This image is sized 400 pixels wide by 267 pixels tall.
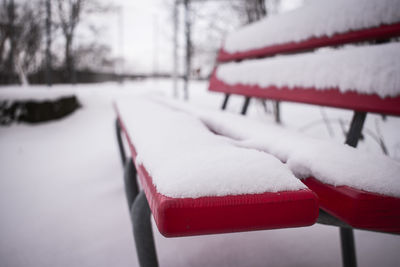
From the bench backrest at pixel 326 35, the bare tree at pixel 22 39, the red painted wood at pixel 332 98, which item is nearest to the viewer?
the red painted wood at pixel 332 98

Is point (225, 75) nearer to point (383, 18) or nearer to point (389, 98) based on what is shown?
point (383, 18)

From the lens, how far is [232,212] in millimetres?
320

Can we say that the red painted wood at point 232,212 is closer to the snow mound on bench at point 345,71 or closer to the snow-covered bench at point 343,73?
the snow-covered bench at point 343,73

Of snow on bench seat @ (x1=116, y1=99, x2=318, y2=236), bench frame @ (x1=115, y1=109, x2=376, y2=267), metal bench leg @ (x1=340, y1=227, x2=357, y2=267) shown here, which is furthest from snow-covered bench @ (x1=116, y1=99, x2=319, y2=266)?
metal bench leg @ (x1=340, y1=227, x2=357, y2=267)

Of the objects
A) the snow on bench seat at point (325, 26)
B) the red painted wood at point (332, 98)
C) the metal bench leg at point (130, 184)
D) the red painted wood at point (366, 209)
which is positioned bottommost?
the metal bench leg at point (130, 184)

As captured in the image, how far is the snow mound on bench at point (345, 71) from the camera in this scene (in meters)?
0.65

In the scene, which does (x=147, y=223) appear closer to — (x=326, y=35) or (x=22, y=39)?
(x=326, y=35)

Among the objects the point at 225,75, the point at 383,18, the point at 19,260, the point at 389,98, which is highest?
the point at 383,18

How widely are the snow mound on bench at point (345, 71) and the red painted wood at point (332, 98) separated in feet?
0.05

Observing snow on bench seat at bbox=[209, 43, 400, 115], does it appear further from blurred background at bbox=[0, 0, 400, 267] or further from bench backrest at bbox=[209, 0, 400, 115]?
blurred background at bbox=[0, 0, 400, 267]

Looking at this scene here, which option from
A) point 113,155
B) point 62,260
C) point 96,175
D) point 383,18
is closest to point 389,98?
point 383,18

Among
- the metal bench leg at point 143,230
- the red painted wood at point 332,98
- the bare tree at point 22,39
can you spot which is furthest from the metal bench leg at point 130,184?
the bare tree at point 22,39

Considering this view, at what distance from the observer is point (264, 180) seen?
0.34 metres

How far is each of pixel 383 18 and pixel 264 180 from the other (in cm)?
79
